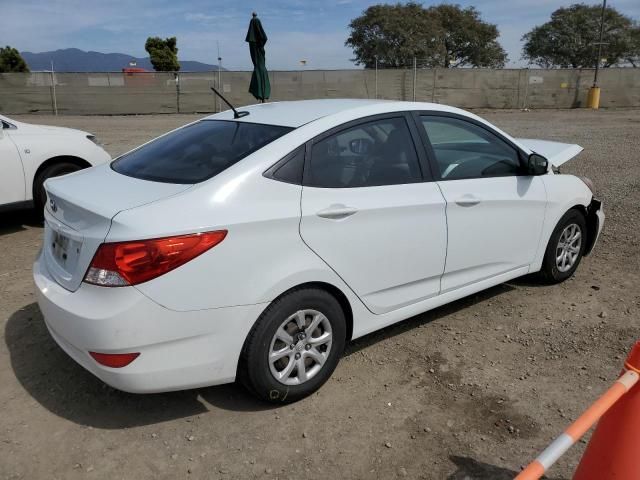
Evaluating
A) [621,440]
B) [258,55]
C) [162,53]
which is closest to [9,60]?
[162,53]

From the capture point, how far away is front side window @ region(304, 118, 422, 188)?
10.4 feet

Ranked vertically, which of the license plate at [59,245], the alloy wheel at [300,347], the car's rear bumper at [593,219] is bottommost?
the alloy wheel at [300,347]

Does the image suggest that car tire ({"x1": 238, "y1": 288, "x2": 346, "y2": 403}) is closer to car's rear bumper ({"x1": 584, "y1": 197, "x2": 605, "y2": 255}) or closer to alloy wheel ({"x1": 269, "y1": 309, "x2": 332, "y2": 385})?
alloy wheel ({"x1": 269, "y1": 309, "x2": 332, "y2": 385})

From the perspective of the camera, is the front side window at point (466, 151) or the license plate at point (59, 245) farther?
the front side window at point (466, 151)

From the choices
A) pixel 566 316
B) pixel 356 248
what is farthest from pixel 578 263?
pixel 356 248

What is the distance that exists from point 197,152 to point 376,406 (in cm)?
179

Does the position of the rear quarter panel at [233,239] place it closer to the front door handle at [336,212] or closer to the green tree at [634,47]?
the front door handle at [336,212]

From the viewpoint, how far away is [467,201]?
3705 mm

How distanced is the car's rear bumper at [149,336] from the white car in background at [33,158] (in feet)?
12.9

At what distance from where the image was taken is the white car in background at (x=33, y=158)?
6.11 meters

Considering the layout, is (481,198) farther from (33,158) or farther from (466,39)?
(466,39)

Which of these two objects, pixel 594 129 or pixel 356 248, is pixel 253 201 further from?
pixel 594 129

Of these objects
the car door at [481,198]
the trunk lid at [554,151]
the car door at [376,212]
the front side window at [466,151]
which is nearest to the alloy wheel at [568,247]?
the car door at [481,198]

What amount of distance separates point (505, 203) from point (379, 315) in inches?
51.1
